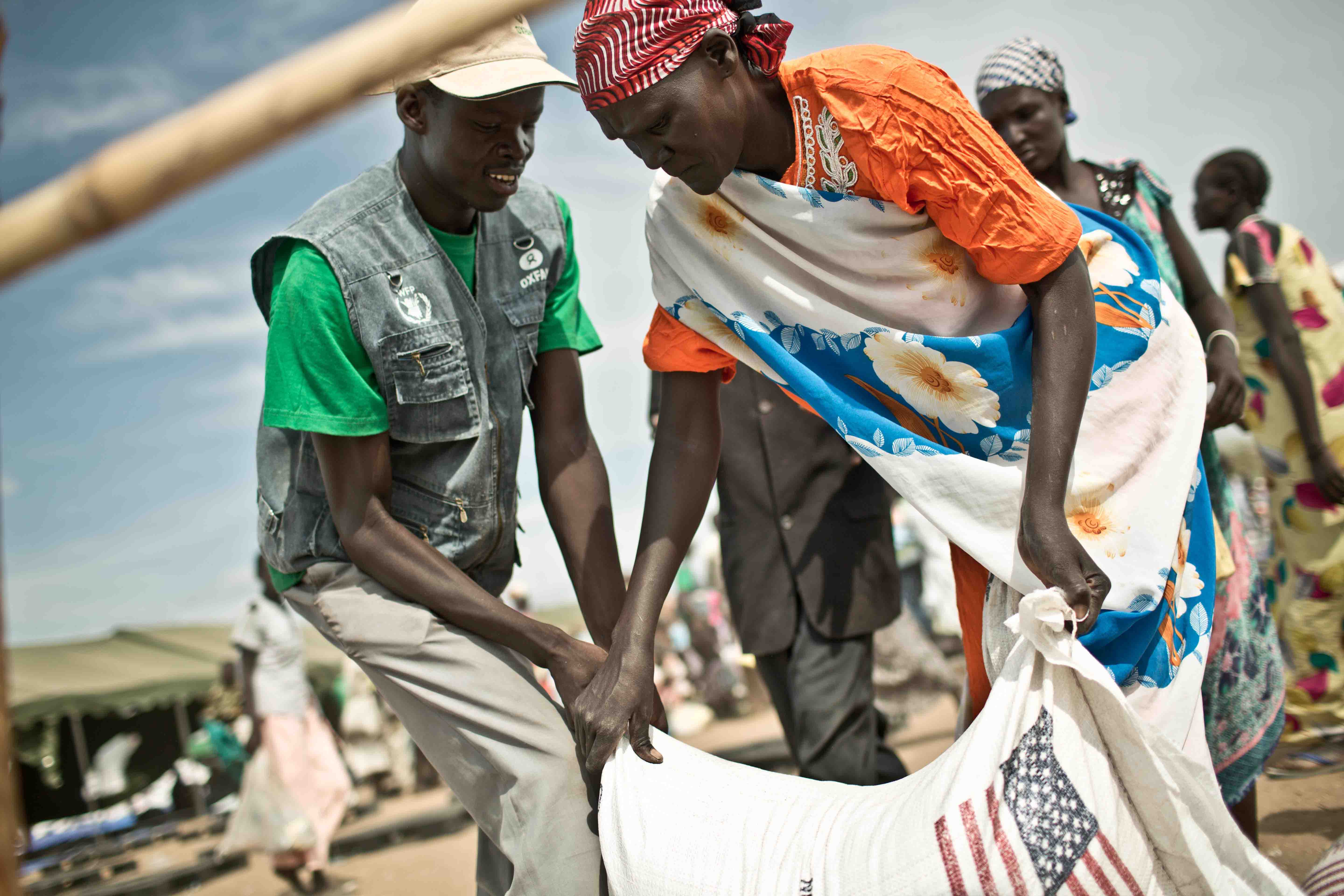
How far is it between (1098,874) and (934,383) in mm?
869

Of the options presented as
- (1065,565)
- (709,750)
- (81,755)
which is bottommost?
(709,750)

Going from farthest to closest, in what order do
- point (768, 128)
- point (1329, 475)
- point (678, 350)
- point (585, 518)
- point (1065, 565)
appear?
point (1329, 475), point (585, 518), point (678, 350), point (768, 128), point (1065, 565)

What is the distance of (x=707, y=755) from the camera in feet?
6.55

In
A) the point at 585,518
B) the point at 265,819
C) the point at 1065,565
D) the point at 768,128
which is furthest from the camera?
the point at 265,819

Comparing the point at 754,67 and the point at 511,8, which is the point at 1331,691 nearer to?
the point at 754,67

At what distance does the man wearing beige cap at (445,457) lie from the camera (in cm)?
205

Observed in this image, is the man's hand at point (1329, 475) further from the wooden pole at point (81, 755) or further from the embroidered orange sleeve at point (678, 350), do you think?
the wooden pole at point (81, 755)

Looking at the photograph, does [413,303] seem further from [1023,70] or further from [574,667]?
[1023,70]

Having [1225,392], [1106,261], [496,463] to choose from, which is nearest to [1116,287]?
[1106,261]

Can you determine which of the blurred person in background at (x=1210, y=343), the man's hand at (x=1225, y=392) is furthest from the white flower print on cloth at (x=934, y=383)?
the man's hand at (x=1225, y=392)

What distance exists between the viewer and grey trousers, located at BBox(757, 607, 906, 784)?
124 inches

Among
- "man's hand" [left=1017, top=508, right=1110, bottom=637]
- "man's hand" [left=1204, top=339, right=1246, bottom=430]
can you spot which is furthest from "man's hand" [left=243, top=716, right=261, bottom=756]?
"man's hand" [left=1017, top=508, right=1110, bottom=637]

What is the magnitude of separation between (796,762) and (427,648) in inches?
68.5

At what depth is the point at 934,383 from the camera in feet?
6.35
